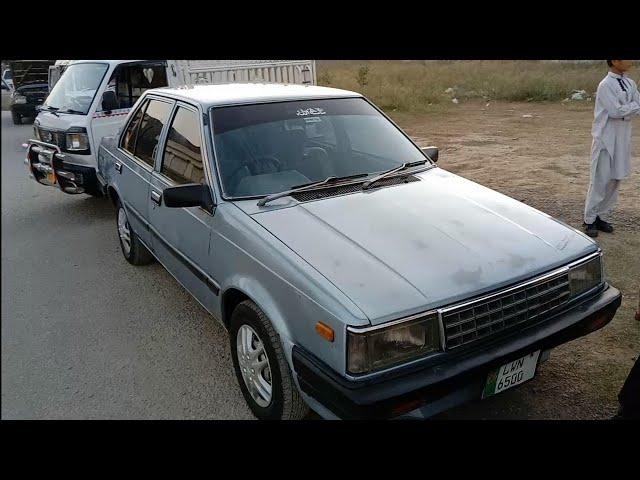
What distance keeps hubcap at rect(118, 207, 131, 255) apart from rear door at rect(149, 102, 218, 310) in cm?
92

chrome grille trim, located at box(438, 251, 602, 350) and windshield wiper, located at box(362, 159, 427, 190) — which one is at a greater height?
windshield wiper, located at box(362, 159, 427, 190)

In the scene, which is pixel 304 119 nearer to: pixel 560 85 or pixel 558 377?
pixel 558 377

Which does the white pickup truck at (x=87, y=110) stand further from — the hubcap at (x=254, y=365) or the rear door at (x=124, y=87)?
the hubcap at (x=254, y=365)

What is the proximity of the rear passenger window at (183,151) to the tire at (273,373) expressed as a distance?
3.26 ft

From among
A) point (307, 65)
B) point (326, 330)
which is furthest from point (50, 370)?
point (307, 65)

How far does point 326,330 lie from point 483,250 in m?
0.90

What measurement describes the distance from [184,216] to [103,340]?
1120 mm

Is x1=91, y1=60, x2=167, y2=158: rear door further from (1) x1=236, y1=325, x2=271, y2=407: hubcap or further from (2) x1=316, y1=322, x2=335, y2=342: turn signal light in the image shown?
(2) x1=316, y1=322, x2=335, y2=342: turn signal light

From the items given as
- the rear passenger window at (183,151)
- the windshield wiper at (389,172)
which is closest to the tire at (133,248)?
the rear passenger window at (183,151)

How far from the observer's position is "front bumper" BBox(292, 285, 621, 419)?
1923 mm

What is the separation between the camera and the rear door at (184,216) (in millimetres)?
2969

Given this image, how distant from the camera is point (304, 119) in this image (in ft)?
10.9

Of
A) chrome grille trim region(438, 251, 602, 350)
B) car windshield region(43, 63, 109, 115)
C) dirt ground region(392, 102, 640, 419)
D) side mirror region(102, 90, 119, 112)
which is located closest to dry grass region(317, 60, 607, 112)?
dirt ground region(392, 102, 640, 419)
